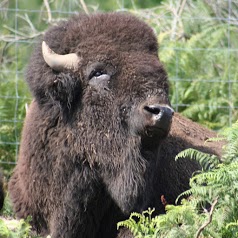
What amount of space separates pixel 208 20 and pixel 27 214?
210 inches

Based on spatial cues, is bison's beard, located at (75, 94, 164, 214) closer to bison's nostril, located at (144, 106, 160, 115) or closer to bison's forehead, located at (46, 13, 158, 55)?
bison's nostril, located at (144, 106, 160, 115)

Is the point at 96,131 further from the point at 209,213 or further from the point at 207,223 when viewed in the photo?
the point at 207,223

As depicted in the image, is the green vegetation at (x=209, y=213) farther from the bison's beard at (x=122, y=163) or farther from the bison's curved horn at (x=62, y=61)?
the bison's curved horn at (x=62, y=61)

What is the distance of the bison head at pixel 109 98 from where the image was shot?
686 centimetres

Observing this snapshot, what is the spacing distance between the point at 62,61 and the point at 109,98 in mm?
540

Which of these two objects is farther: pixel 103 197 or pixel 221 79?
pixel 221 79

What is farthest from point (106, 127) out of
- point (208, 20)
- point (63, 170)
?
point (208, 20)

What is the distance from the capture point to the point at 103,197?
717 cm

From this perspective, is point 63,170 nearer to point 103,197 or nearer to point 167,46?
point 103,197

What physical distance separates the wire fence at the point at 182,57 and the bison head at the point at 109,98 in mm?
3008

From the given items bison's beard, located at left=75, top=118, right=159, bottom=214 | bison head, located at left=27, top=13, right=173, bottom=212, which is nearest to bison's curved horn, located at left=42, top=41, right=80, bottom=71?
bison head, located at left=27, top=13, right=173, bottom=212

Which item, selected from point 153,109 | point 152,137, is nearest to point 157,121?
point 153,109

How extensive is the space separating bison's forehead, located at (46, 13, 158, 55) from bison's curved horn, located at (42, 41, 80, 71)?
0.09m

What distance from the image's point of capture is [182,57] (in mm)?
11227
